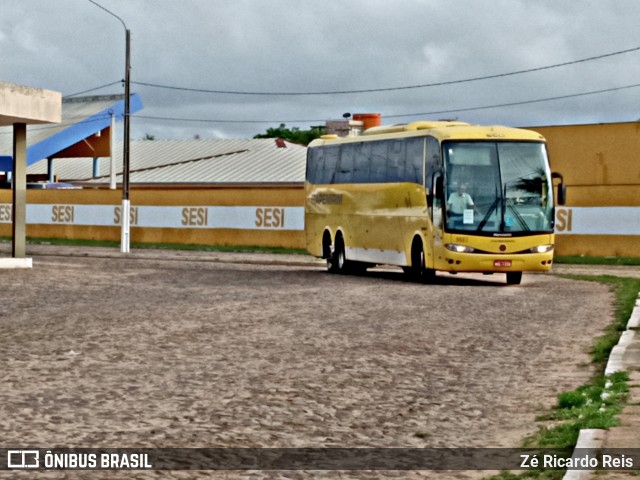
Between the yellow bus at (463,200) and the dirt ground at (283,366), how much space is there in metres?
2.94

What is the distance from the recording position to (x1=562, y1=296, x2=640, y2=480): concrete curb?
23.6 ft

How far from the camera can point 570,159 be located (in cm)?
4672

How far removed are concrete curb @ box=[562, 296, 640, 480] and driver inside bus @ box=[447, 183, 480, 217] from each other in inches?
268

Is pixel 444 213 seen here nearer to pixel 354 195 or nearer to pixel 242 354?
pixel 354 195

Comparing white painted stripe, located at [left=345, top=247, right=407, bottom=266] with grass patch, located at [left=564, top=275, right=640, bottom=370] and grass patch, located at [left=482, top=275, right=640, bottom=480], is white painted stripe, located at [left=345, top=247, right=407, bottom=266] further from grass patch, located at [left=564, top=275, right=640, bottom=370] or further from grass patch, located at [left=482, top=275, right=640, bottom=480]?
grass patch, located at [left=482, top=275, right=640, bottom=480]

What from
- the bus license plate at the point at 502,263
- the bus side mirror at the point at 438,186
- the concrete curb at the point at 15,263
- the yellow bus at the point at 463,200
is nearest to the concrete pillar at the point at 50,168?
the concrete curb at the point at 15,263

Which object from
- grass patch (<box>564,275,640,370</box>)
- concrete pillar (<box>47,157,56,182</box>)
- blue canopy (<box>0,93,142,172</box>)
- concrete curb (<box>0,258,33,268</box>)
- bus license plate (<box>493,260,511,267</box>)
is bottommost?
grass patch (<box>564,275,640,370</box>)

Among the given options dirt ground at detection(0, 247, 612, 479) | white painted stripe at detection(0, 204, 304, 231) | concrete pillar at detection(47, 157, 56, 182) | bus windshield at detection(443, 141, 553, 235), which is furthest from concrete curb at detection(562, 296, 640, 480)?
concrete pillar at detection(47, 157, 56, 182)

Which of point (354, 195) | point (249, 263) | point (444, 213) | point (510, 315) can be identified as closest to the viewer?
point (510, 315)

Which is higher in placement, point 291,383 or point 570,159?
point 570,159

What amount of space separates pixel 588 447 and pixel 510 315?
12.3 m

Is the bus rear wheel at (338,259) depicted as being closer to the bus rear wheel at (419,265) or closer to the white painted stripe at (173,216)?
the bus rear wheel at (419,265)

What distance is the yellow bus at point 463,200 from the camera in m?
28.9

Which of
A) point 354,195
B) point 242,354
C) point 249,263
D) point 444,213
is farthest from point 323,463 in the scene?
point 249,263
